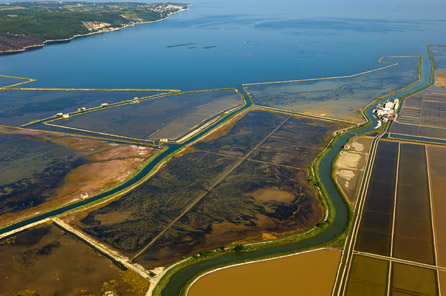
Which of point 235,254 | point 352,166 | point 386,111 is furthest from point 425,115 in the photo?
point 235,254

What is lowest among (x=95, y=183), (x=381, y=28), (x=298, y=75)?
(x=95, y=183)

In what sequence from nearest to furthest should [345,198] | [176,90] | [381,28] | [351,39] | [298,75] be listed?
[345,198] → [176,90] → [298,75] → [351,39] → [381,28]

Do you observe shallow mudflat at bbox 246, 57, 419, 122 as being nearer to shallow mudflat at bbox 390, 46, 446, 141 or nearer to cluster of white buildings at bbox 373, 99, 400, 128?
cluster of white buildings at bbox 373, 99, 400, 128

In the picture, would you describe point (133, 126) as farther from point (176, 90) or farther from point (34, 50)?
point (34, 50)

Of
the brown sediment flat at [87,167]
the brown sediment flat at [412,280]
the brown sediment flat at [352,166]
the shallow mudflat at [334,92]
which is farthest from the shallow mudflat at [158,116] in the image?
the brown sediment flat at [412,280]

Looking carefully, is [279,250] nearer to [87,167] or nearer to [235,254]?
[235,254]

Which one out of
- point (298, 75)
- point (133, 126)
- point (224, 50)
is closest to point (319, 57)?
point (298, 75)
